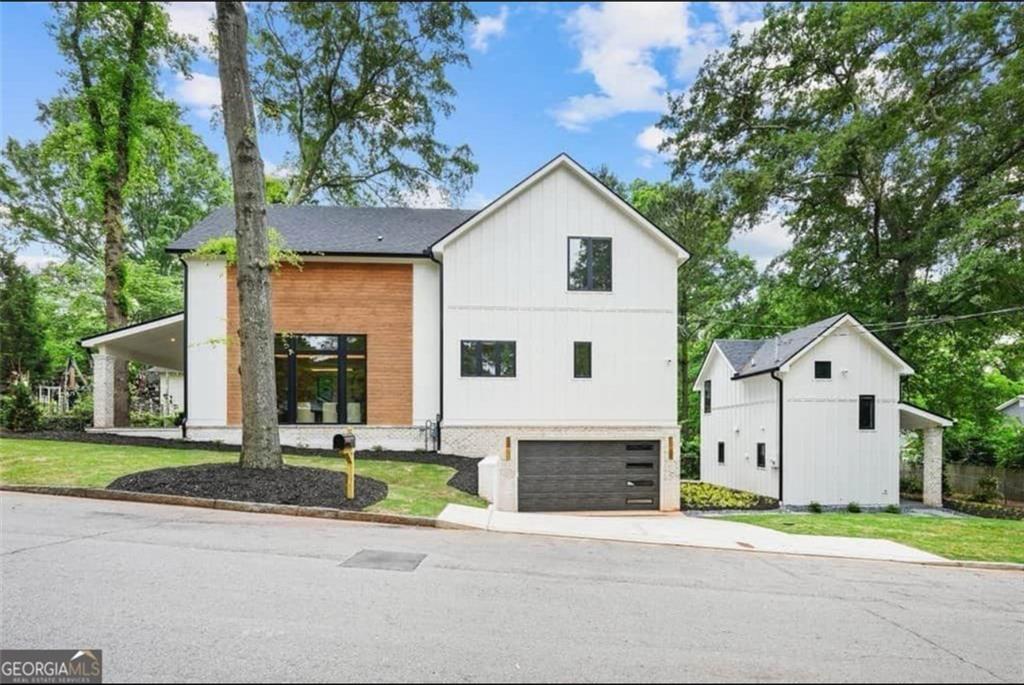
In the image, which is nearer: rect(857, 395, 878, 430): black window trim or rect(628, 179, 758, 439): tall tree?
rect(857, 395, 878, 430): black window trim

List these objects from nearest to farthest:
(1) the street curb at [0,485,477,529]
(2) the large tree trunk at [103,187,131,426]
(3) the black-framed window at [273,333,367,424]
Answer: (1) the street curb at [0,485,477,529] → (3) the black-framed window at [273,333,367,424] → (2) the large tree trunk at [103,187,131,426]

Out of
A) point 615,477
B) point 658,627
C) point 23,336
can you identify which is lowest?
point 615,477

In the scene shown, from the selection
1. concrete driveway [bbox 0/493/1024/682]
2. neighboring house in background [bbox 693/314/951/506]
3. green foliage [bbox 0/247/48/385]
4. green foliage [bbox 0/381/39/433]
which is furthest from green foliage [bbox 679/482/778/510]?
green foliage [bbox 0/247/48/385]

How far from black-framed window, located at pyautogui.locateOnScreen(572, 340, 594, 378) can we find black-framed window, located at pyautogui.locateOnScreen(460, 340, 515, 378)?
1.67m

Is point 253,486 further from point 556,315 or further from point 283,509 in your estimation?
point 556,315

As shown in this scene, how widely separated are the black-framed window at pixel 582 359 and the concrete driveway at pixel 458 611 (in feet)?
27.8

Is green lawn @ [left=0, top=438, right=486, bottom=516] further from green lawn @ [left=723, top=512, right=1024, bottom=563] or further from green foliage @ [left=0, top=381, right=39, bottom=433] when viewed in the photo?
A: green lawn @ [left=723, top=512, right=1024, bottom=563]

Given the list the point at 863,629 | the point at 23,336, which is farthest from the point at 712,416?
the point at 23,336

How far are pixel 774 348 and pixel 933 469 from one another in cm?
619

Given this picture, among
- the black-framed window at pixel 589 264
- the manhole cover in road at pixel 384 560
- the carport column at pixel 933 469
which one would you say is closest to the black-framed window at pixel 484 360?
the black-framed window at pixel 589 264

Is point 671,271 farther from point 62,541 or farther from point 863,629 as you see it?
point 62,541

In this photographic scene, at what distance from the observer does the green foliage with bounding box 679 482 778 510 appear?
17.9 m

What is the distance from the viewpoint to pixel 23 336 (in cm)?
2984

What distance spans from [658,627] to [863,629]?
74.6 inches
